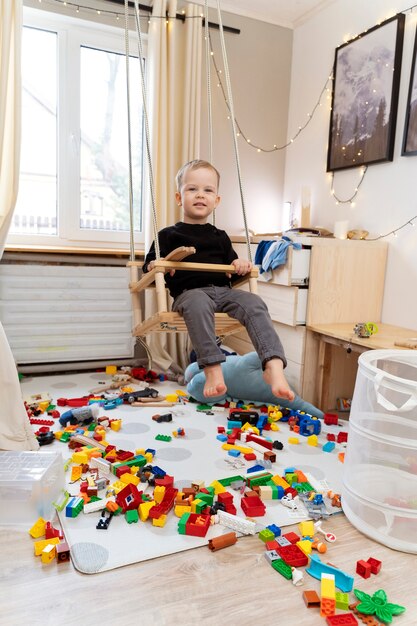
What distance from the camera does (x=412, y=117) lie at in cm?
236

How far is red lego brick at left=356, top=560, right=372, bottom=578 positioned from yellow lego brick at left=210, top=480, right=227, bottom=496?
527mm

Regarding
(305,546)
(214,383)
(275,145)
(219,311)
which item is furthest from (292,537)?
(275,145)

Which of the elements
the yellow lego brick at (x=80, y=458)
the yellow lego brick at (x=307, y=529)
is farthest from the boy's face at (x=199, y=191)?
the yellow lego brick at (x=307, y=529)

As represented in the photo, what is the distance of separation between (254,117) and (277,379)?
236 centimetres

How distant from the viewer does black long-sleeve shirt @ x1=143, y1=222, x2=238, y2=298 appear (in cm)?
213

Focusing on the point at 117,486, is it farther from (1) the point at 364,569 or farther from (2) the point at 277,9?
(2) the point at 277,9

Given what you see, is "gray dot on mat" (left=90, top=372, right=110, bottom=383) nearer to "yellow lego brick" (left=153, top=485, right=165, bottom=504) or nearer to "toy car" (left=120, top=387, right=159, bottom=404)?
"toy car" (left=120, top=387, right=159, bottom=404)

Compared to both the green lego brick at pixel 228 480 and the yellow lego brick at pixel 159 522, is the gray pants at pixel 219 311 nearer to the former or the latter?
the green lego brick at pixel 228 480

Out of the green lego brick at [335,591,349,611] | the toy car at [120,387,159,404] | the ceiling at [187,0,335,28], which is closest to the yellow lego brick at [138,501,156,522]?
the green lego brick at [335,591,349,611]

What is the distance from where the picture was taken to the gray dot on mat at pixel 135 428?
2164 millimetres

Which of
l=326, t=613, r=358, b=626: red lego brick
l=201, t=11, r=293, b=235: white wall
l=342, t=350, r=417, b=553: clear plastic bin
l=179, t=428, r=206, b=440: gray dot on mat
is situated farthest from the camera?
l=201, t=11, r=293, b=235: white wall

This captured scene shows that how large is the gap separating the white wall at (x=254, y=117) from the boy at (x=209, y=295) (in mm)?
1141

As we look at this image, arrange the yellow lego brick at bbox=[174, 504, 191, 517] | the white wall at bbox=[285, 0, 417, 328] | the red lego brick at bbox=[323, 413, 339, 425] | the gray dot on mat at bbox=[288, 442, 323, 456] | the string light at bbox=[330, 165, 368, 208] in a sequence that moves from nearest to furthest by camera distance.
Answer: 1. the yellow lego brick at bbox=[174, 504, 191, 517]
2. the gray dot on mat at bbox=[288, 442, 323, 456]
3. the red lego brick at bbox=[323, 413, 339, 425]
4. the white wall at bbox=[285, 0, 417, 328]
5. the string light at bbox=[330, 165, 368, 208]

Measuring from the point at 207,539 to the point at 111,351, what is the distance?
6.29 ft
